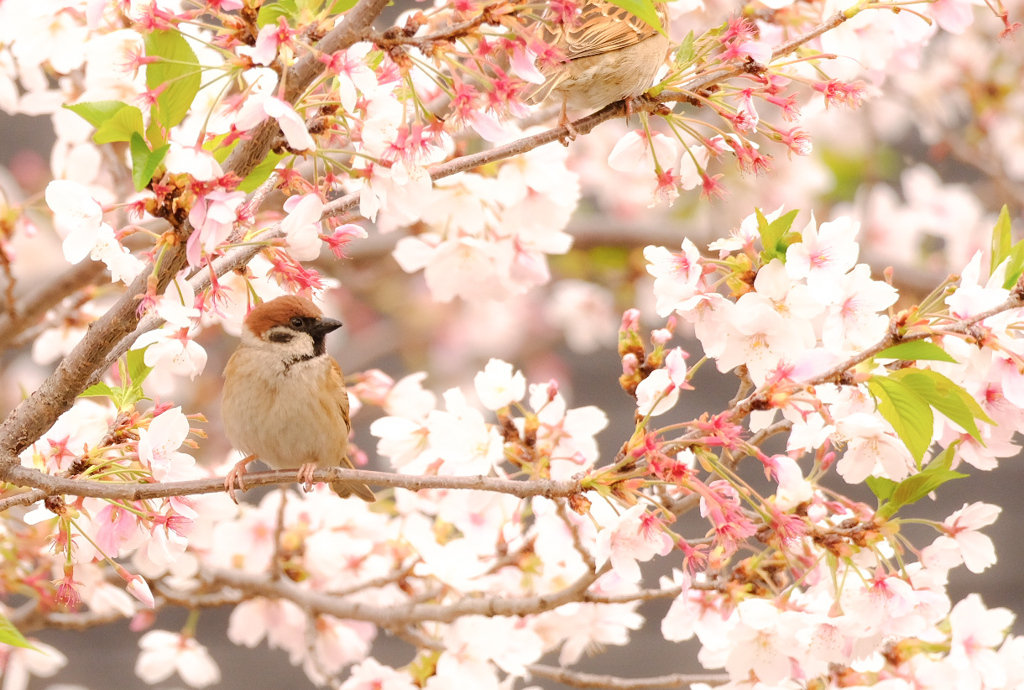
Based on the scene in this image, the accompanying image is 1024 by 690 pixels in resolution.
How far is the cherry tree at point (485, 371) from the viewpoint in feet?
4.88

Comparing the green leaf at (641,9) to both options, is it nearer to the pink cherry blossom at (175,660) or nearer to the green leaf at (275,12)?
the green leaf at (275,12)

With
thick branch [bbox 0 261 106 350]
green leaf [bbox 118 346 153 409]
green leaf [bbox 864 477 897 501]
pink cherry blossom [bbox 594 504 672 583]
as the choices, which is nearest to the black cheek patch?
thick branch [bbox 0 261 106 350]

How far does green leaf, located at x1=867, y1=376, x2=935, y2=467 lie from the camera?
5.00ft

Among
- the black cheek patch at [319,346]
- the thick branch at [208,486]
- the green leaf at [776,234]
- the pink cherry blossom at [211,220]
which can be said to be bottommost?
the black cheek patch at [319,346]

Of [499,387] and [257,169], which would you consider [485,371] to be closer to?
[499,387]

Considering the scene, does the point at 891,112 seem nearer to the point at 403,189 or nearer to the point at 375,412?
the point at 375,412

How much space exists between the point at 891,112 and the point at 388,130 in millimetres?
5004

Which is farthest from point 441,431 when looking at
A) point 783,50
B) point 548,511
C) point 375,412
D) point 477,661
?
point 375,412

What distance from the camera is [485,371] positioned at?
211 centimetres

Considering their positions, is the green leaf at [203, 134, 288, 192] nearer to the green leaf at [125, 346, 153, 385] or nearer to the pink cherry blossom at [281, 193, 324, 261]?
the pink cherry blossom at [281, 193, 324, 261]

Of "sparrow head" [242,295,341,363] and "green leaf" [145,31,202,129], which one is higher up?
"green leaf" [145,31,202,129]

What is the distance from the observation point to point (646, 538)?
65.0 inches

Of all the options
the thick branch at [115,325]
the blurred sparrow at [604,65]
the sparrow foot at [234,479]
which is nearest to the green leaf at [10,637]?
the thick branch at [115,325]

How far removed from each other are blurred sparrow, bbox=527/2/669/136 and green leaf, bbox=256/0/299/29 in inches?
21.3
